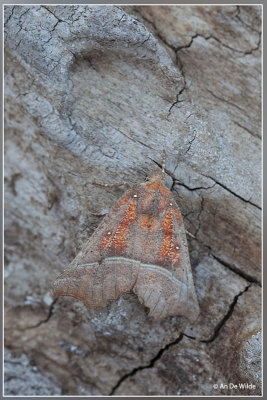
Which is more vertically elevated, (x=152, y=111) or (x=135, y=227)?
(x=152, y=111)

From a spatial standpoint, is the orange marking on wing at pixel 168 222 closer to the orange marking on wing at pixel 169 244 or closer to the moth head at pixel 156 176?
the orange marking on wing at pixel 169 244

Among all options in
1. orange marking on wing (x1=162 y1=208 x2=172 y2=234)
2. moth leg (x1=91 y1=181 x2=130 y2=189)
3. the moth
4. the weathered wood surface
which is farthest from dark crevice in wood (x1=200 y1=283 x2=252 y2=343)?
moth leg (x1=91 y1=181 x2=130 y2=189)

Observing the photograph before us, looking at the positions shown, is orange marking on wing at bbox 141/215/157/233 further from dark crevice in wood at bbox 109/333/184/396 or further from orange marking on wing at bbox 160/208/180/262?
dark crevice in wood at bbox 109/333/184/396

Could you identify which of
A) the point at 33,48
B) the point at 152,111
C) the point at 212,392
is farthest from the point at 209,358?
the point at 33,48

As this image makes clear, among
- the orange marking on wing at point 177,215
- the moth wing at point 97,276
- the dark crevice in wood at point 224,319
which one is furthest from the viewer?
the dark crevice in wood at point 224,319

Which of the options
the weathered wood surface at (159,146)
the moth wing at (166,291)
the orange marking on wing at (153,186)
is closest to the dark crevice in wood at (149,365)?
the weathered wood surface at (159,146)

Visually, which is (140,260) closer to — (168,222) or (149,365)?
(168,222)

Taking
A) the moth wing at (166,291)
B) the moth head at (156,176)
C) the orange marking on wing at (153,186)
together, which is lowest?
the moth wing at (166,291)

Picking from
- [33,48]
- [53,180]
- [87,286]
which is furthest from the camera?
[53,180]

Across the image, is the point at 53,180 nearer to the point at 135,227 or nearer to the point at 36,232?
the point at 36,232
